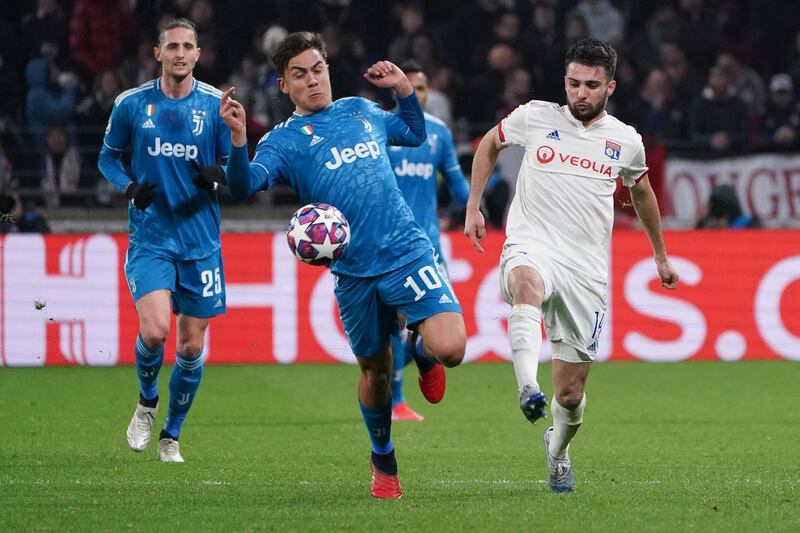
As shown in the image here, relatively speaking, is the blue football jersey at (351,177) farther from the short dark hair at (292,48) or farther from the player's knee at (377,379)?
the player's knee at (377,379)

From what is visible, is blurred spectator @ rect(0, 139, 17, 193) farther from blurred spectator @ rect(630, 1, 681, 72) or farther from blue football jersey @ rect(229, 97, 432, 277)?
blue football jersey @ rect(229, 97, 432, 277)

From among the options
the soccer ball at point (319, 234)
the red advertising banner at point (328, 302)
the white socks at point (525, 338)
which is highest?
the soccer ball at point (319, 234)

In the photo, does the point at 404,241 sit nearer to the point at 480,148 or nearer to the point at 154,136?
the point at 480,148

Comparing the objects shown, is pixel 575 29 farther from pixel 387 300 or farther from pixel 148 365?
pixel 387 300

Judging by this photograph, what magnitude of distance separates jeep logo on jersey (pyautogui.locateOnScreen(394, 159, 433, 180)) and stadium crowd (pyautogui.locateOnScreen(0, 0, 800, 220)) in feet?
16.8

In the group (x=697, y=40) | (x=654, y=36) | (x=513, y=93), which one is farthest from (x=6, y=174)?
(x=697, y=40)

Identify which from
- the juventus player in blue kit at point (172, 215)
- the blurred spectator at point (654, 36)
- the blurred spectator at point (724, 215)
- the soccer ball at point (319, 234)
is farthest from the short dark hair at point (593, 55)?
the blurred spectator at point (654, 36)

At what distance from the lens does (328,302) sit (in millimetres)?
13914

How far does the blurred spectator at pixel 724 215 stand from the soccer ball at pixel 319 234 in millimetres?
9294

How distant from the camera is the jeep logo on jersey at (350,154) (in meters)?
6.64

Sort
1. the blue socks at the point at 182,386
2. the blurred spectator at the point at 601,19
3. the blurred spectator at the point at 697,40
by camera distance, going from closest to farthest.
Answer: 1. the blue socks at the point at 182,386
2. the blurred spectator at the point at 601,19
3. the blurred spectator at the point at 697,40

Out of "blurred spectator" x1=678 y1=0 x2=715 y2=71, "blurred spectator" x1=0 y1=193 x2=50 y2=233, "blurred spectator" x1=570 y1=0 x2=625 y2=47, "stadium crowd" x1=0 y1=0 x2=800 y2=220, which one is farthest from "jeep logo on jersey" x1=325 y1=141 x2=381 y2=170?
"blurred spectator" x1=678 y1=0 x2=715 y2=71

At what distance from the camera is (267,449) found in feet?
28.2

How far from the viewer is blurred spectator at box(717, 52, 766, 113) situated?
56.6 feet
